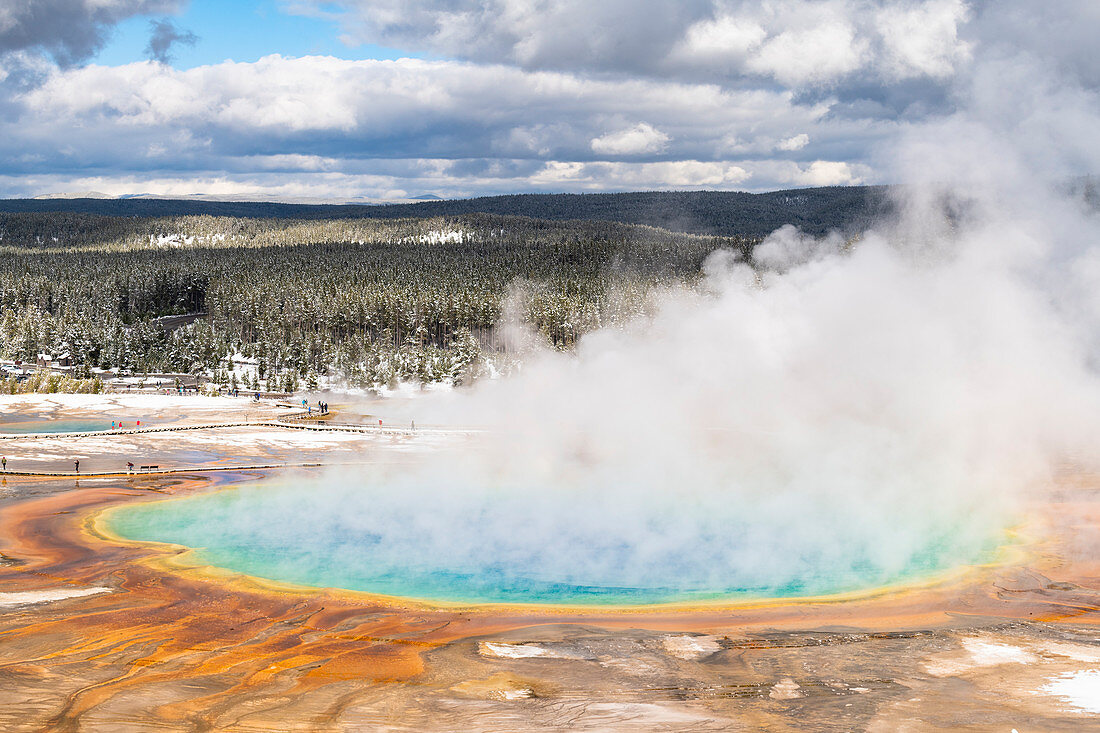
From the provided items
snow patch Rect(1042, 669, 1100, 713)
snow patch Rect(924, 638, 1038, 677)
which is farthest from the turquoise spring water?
snow patch Rect(1042, 669, 1100, 713)

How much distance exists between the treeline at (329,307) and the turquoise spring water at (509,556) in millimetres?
47996

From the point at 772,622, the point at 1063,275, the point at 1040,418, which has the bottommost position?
the point at 772,622

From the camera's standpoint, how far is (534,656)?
18141mm

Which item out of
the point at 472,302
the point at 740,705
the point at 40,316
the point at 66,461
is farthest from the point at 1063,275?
the point at 40,316

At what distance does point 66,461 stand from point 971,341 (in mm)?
40527

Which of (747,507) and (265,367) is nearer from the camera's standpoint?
(747,507)

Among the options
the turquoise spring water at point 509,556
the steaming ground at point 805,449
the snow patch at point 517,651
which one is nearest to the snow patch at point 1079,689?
the turquoise spring water at point 509,556

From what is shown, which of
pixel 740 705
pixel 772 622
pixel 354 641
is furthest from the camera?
pixel 772 622

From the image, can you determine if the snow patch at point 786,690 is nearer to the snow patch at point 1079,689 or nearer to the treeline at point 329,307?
the snow patch at point 1079,689

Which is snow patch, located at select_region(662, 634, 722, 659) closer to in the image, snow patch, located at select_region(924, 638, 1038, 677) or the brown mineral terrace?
the brown mineral terrace

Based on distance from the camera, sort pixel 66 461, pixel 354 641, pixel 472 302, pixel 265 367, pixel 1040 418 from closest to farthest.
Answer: pixel 354 641
pixel 1040 418
pixel 66 461
pixel 265 367
pixel 472 302

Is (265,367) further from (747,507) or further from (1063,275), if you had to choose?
(1063,275)

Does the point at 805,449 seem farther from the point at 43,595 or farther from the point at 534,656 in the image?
the point at 43,595

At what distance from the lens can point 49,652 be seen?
17875 mm
